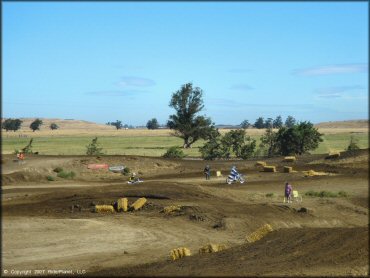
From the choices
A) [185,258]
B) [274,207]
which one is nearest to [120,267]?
[185,258]

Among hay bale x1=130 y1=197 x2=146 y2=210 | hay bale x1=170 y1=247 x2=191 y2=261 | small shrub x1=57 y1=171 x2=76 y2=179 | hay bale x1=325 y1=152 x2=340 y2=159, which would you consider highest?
hay bale x1=325 y1=152 x2=340 y2=159

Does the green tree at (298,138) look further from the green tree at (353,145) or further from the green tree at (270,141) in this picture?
the green tree at (353,145)

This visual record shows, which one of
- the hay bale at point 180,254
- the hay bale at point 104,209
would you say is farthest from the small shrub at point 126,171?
the hay bale at point 180,254

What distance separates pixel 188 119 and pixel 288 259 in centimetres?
8842

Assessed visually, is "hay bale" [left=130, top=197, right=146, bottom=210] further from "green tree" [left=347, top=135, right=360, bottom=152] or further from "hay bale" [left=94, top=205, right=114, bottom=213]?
"green tree" [left=347, top=135, right=360, bottom=152]

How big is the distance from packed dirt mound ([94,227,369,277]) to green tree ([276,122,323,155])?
2062 inches

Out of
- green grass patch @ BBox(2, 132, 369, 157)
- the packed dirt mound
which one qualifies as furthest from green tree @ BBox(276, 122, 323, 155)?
the packed dirt mound

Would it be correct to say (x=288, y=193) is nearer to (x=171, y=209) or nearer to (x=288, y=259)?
(x=171, y=209)

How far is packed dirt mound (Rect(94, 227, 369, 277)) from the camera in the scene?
43.3 feet

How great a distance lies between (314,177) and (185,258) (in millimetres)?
29418

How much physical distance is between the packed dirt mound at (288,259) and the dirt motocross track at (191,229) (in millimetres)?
30

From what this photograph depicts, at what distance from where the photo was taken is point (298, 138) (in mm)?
70500

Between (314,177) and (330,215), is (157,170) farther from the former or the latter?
(330,215)

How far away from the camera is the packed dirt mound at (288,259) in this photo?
13.2 metres
